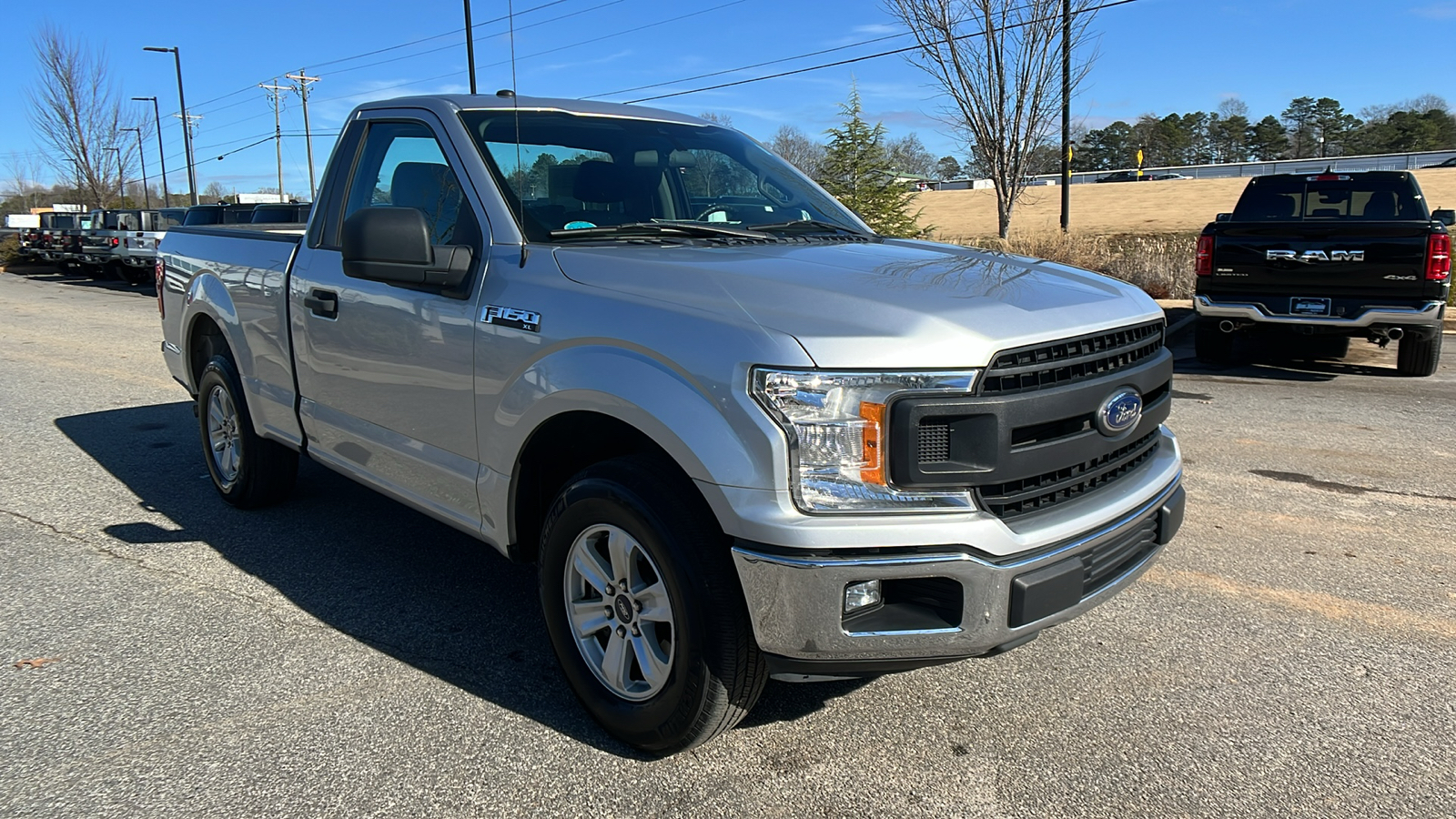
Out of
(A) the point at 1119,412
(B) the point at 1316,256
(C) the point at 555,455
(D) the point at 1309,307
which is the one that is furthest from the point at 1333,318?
(C) the point at 555,455

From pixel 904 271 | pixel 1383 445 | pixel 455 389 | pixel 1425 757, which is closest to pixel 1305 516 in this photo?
pixel 1383 445

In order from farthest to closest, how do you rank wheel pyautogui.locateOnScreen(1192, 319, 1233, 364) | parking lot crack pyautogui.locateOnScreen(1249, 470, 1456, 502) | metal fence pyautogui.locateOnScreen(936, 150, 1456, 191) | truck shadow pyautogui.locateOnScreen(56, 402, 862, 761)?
metal fence pyautogui.locateOnScreen(936, 150, 1456, 191) → wheel pyautogui.locateOnScreen(1192, 319, 1233, 364) → parking lot crack pyautogui.locateOnScreen(1249, 470, 1456, 502) → truck shadow pyautogui.locateOnScreen(56, 402, 862, 761)

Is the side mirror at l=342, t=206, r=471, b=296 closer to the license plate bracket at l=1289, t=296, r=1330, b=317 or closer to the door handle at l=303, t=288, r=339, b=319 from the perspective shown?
the door handle at l=303, t=288, r=339, b=319

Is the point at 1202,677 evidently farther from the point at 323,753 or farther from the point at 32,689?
the point at 32,689

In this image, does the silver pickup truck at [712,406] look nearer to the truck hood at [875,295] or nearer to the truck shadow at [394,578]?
the truck hood at [875,295]

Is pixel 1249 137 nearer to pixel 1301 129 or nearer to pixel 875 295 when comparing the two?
pixel 1301 129

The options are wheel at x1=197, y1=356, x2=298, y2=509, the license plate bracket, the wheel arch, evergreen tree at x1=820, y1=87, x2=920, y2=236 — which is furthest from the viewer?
evergreen tree at x1=820, y1=87, x2=920, y2=236

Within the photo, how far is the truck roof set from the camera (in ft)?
12.7

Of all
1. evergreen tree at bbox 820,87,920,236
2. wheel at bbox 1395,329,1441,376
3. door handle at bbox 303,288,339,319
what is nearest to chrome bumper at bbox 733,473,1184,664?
door handle at bbox 303,288,339,319

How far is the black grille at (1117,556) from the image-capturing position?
9.14 feet

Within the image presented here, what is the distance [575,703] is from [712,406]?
51.2 inches

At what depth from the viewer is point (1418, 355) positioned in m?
9.33

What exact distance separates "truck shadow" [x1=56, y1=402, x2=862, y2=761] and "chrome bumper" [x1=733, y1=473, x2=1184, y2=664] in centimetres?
76

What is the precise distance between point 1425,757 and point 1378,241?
7.36 meters
